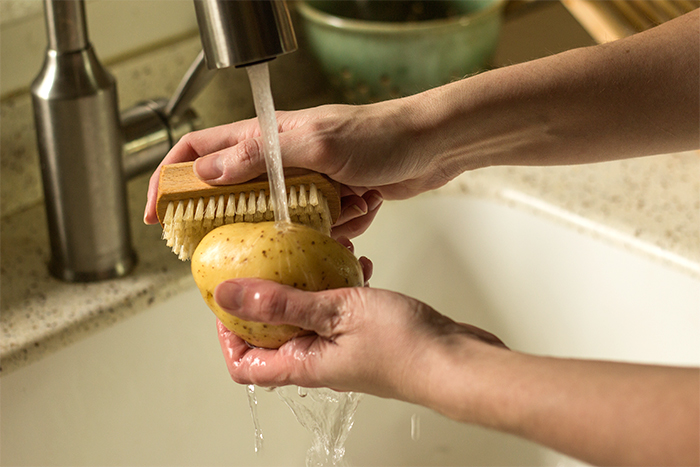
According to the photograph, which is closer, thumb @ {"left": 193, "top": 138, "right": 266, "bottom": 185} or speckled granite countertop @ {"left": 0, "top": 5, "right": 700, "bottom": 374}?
thumb @ {"left": 193, "top": 138, "right": 266, "bottom": 185}

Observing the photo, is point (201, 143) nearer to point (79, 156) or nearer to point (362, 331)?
point (79, 156)

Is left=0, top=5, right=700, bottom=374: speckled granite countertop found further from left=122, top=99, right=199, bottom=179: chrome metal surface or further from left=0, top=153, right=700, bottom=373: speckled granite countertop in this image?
left=122, top=99, right=199, bottom=179: chrome metal surface

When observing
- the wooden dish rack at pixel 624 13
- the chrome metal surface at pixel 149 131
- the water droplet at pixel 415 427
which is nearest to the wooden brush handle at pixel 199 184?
the chrome metal surface at pixel 149 131

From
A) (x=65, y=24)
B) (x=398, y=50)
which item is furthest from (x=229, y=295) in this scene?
(x=398, y=50)

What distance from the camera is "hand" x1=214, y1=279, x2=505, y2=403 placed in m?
0.43

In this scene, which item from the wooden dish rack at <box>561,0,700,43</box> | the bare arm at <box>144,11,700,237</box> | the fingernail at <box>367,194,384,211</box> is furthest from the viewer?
the wooden dish rack at <box>561,0,700,43</box>

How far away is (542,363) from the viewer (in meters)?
0.40

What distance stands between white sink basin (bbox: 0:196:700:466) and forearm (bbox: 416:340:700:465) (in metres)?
0.44

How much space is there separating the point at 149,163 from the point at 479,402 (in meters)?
0.52

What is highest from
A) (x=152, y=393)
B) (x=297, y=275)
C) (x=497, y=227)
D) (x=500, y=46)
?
(x=500, y=46)

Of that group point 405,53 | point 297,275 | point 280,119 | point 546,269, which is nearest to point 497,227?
point 546,269

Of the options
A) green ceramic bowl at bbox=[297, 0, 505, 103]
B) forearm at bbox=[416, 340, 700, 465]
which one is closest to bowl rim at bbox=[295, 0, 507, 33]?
green ceramic bowl at bbox=[297, 0, 505, 103]

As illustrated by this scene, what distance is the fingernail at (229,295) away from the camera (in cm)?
45

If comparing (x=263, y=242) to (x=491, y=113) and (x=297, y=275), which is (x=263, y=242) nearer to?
(x=297, y=275)
